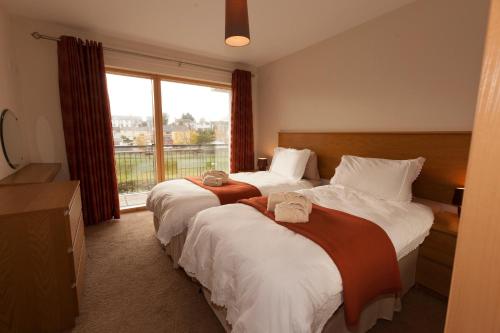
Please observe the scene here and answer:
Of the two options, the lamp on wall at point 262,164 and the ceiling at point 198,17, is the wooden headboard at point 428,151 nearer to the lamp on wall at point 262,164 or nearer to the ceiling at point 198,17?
the ceiling at point 198,17

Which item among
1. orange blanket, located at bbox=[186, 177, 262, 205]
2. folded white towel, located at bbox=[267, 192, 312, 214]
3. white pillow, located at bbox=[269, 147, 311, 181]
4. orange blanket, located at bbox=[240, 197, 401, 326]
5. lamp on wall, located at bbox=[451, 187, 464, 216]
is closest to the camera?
orange blanket, located at bbox=[240, 197, 401, 326]

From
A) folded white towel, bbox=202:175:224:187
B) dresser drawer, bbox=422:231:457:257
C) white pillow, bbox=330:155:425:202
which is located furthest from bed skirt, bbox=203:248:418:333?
folded white towel, bbox=202:175:224:187

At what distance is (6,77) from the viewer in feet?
8.03

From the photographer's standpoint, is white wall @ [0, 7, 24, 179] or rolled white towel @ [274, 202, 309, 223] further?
white wall @ [0, 7, 24, 179]

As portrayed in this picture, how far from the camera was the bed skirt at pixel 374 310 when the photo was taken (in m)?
1.34

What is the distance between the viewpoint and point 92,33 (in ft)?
10.3

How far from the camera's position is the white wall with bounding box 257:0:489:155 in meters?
2.08

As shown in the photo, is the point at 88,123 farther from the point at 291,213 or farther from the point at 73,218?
the point at 291,213

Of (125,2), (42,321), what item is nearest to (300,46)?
(125,2)

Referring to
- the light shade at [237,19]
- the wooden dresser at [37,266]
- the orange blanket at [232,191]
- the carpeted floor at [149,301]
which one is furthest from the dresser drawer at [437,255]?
the wooden dresser at [37,266]

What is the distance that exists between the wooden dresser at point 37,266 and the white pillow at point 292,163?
99.2 inches

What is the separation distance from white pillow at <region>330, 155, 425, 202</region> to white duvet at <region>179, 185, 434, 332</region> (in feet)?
0.70

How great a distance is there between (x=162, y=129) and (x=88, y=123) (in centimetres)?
103

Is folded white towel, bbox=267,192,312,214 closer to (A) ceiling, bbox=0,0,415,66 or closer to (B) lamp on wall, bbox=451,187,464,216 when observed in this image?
(B) lamp on wall, bbox=451,187,464,216
